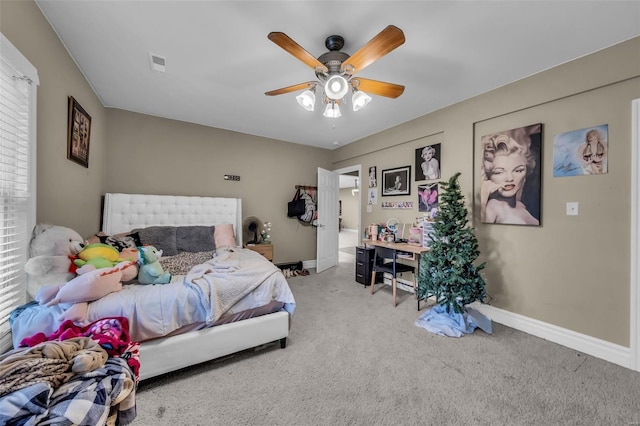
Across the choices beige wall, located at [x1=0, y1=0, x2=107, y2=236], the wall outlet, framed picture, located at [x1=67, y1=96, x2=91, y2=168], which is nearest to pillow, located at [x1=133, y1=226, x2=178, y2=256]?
beige wall, located at [x1=0, y1=0, x2=107, y2=236]

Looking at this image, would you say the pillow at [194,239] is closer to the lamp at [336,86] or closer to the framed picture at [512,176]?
the lamp at [336,86]

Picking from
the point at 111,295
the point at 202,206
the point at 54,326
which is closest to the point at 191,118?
the point at 202,206

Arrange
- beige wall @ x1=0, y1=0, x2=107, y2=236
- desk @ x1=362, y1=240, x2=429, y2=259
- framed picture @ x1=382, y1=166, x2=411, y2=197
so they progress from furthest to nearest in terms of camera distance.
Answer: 1. framed picture @ x1=382, y1=166, x2=411, y2=197
2. desk @ x1=362, y1=240, x2=429, y2=259
3. beige wall @ x1=0, y1=0, x2=107, y2=236

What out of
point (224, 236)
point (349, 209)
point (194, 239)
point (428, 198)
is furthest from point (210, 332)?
point (349, 209)

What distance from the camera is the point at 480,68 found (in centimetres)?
229

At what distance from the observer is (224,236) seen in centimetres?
357

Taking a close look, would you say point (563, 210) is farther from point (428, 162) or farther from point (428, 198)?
point (428, 162)

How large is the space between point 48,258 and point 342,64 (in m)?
2.37

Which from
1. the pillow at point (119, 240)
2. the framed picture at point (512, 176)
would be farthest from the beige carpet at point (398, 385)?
the pillow at point (119, 240)

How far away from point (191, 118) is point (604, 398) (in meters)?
5.13

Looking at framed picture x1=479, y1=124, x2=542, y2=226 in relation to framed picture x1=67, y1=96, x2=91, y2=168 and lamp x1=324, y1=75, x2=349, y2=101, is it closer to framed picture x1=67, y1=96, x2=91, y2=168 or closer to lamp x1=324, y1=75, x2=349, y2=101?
lamp x1=324, y1=75, x2=349, y2=101

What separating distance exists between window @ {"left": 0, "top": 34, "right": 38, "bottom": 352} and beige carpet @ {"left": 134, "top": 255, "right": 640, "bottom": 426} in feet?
3.29

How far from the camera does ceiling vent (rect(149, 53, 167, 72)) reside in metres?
2.18

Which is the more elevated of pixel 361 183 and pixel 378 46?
pixel 378 46
